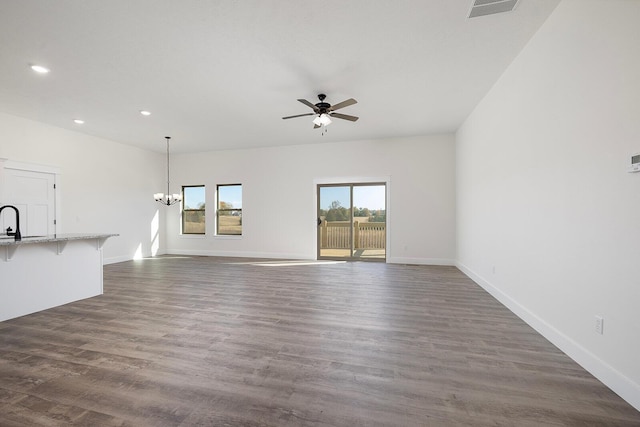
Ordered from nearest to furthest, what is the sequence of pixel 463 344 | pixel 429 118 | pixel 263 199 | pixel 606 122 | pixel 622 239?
1. pixel 622 239
2. pixel 606 122
3. pixel 463 344
4. pixel 429 118
5. pixel 263 199

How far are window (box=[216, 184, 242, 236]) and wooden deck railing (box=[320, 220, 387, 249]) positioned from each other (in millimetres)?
2501

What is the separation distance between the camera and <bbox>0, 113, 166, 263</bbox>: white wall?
5.25 m

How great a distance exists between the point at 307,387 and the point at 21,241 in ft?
11.6

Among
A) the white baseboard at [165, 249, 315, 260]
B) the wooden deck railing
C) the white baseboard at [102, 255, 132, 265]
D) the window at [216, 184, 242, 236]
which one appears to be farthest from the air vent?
the white baseboard at [102, 255, 132, 265]

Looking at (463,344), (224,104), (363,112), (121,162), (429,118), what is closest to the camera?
(463,344)

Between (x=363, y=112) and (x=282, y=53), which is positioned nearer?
(x=282, y=53)

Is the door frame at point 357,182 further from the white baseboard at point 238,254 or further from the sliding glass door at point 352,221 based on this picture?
the white baseboard at point 238,254

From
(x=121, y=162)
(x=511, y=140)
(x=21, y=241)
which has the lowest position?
(x=21, y=241)

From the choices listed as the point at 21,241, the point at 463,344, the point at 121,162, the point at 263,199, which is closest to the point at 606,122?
the point at 463,344

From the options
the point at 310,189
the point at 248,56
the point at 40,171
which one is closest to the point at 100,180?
the point at 40,171

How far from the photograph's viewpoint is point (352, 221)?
23.4 feet

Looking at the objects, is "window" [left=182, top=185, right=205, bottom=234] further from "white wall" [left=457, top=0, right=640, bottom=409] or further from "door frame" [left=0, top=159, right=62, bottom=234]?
"white wall" [left=457, top=0, right=640, bottom=409]

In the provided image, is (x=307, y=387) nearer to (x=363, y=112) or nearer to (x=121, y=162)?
(x=363, y=112)

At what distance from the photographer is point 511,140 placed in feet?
11.1
